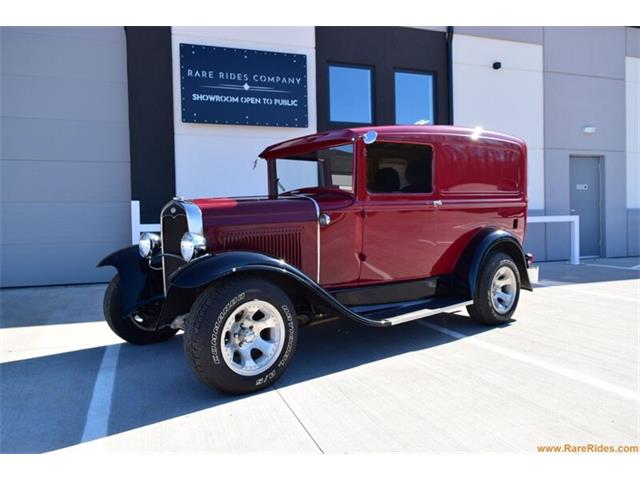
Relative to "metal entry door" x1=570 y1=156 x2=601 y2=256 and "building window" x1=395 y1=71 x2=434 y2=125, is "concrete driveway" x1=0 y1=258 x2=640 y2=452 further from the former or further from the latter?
"metal entry door" x1=570 y1=156 x2=601 y2=256

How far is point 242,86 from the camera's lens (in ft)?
26.9

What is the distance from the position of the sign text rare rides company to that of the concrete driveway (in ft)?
14.6

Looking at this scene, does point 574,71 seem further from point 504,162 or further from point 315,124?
point 504,162

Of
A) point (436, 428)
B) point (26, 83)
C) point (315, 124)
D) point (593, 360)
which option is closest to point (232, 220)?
point (436, 428)

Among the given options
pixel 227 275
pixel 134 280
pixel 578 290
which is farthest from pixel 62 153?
pixel 578 290

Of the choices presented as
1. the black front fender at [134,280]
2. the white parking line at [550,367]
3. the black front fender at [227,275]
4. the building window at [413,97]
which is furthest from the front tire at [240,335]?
the building window at [413,97]

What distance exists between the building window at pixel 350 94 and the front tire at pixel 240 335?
644cm

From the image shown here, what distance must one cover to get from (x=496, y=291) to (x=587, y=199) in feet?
26.8

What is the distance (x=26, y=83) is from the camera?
767 centimetres

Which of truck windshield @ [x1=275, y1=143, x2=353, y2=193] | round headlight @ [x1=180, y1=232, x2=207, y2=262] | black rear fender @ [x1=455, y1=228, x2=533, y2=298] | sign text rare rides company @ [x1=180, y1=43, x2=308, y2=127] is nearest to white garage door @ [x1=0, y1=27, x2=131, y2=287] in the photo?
sign text rare rides company @ [x1=180, y1=43, x2=308, y2=127]

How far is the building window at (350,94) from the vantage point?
30.0 ft

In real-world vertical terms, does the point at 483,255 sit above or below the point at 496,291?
above

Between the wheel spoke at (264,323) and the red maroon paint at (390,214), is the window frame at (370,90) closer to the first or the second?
the red maroon paint at (390,214)

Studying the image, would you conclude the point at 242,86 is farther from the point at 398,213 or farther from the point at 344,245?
the point at 344,245
